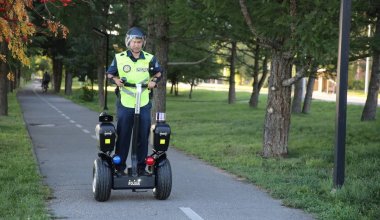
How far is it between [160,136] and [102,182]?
2.85ft

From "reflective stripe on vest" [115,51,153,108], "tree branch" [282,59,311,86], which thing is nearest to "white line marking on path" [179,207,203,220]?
"reflective stripe on vest" [115,51,153,108]

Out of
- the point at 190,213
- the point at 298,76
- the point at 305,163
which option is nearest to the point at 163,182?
the point at 190,213

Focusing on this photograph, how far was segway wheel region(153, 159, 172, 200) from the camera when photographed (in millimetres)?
7125

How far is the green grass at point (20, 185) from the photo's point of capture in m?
6.30

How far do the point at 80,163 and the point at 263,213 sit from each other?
15.7 ft

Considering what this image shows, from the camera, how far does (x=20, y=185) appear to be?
7.80 meters

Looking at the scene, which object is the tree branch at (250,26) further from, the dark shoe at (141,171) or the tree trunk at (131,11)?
the tree trunk at (131,11)

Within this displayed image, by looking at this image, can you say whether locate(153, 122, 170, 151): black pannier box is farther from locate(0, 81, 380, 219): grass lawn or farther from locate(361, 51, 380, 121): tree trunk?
locate(361, 51, 380, 121): tree trunk

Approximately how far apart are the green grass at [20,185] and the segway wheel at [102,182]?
2.07 feet

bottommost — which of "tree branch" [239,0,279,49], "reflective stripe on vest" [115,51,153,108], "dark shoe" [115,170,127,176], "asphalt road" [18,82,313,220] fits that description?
"asphalt road" [18,82,313,220]

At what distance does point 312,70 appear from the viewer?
1105cm

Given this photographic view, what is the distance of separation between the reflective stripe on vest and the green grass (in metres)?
1.58

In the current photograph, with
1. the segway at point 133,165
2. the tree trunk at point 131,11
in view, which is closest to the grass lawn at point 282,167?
the segway at point 133,165

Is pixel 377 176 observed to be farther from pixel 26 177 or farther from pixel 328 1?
pixel 26 177
